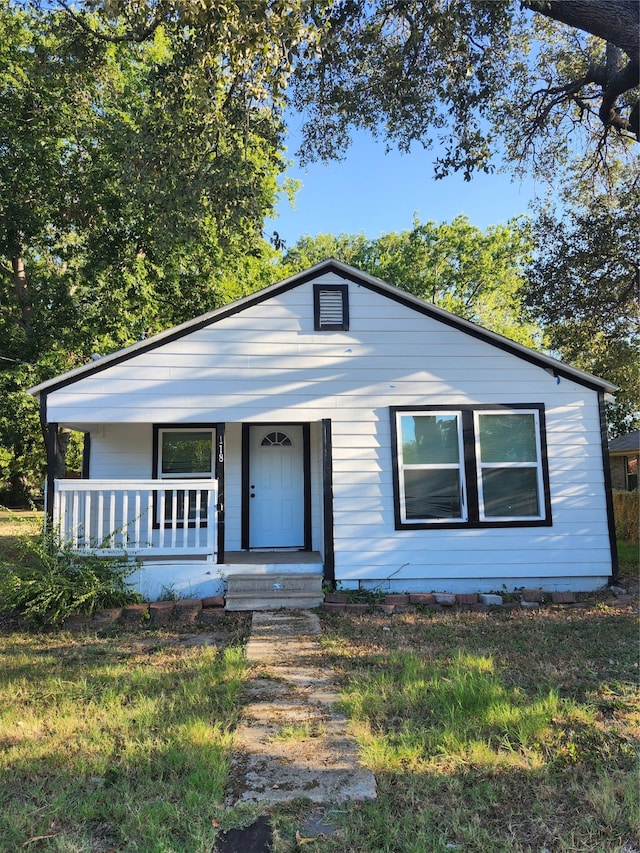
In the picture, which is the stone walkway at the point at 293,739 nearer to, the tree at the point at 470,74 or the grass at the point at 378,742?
the grass at the point at 378,742

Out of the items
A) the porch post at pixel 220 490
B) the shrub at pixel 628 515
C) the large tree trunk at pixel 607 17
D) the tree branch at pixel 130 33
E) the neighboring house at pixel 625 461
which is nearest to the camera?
the large tree trunk at pixel 607 17

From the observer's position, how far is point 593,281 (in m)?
11.8

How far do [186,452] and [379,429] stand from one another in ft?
10.5

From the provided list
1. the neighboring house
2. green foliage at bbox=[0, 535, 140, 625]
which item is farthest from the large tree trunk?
the neighboring house

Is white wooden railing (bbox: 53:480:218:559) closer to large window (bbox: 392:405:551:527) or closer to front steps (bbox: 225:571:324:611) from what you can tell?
front steps (bbox: 225:571:324:611)

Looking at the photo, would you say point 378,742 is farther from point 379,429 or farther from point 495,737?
point 379,429

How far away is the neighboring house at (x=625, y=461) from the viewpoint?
68.0 feet

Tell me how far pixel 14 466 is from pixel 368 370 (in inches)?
918

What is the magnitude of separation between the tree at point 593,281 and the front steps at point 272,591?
8.74m

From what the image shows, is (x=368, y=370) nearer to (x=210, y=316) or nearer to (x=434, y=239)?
(x=210, y=316)

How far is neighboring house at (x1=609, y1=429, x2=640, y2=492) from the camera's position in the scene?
20736 mm

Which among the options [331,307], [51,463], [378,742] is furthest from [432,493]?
[51,463]

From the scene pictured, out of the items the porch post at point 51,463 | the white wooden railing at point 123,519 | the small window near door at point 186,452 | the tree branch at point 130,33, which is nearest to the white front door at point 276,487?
the small window near door at point 186,452

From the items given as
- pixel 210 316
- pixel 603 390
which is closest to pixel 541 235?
pixel 603 390
